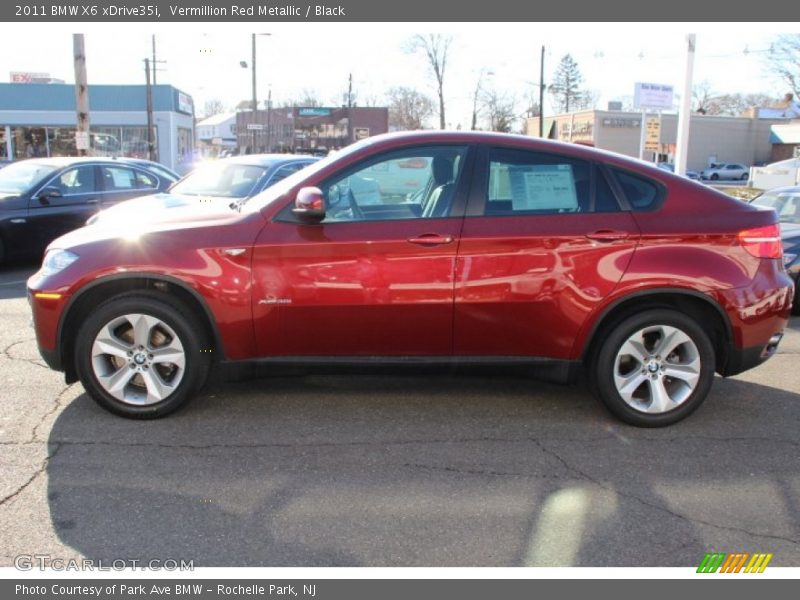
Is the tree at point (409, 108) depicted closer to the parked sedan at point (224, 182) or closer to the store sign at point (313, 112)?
the store sign at point (313, 112)

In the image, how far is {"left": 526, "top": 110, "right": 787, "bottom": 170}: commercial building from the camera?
64.9 m

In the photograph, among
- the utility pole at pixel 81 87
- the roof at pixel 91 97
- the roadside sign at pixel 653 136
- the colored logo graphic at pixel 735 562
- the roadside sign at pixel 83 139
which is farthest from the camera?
the roof at pixel 91 97

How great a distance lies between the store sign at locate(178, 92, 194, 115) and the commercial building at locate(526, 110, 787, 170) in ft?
106

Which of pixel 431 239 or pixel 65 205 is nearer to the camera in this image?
pixel 431 239

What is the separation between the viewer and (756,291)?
172 inches

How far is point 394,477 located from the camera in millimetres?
3691

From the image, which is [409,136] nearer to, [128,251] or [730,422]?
[128,251]

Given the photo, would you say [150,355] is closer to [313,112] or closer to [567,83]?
[313,112]

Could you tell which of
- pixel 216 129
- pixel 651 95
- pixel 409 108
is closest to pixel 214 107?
pixel 216 129

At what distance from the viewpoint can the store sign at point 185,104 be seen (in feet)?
158

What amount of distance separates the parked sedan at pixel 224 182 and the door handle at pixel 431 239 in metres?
4.85

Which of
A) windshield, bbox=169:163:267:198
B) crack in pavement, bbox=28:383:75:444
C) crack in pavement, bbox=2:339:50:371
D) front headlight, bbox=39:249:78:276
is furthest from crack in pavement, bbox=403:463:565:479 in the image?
windshield, bbox=169:163:267:198

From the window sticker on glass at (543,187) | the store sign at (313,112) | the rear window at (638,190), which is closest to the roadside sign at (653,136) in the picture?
the rear window at (638,190)

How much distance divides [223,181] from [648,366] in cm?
637
